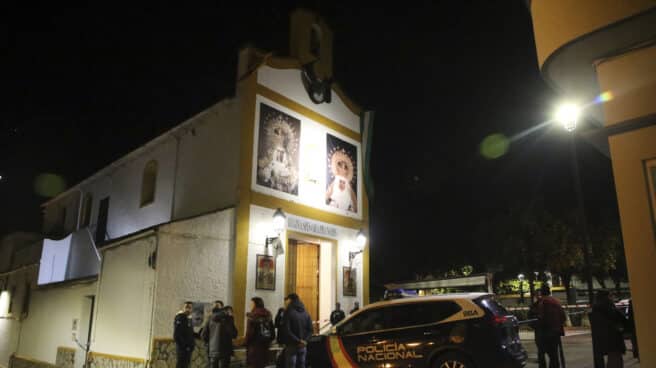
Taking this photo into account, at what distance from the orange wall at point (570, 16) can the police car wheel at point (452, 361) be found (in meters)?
5.03

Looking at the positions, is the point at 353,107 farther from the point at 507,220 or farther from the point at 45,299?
the point at 507,220

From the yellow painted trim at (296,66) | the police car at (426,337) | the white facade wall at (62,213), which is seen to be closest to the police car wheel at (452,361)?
the police car at (426,337)

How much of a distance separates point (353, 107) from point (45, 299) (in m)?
15.0

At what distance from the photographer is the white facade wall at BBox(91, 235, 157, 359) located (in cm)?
1280

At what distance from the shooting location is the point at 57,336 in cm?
1841

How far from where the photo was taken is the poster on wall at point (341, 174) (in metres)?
16.8

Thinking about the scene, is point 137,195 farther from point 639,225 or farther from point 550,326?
point 639,225

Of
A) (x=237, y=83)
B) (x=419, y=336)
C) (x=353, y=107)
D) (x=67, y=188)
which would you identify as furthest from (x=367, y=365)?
(x=67, y=188)

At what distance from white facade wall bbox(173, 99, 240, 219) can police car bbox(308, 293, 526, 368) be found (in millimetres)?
5746

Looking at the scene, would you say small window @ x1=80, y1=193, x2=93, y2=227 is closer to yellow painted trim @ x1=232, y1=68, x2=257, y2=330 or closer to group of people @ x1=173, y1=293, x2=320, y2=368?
yellow painted trim @ x1=232, y1=68, x2=257, y2=330

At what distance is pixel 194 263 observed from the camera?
13242 millimetres

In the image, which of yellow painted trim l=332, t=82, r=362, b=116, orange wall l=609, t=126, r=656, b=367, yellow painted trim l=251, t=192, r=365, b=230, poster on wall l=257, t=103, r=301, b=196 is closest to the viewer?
orange wall l=609, t=126, r=656, b=367

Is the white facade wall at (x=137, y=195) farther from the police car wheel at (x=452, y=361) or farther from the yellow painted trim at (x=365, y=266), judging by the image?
the police car wheel at (x=452, y=361)

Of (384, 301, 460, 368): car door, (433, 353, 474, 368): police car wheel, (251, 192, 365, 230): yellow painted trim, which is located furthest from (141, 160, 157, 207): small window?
(433, 353, 474, 368): police car wheel
